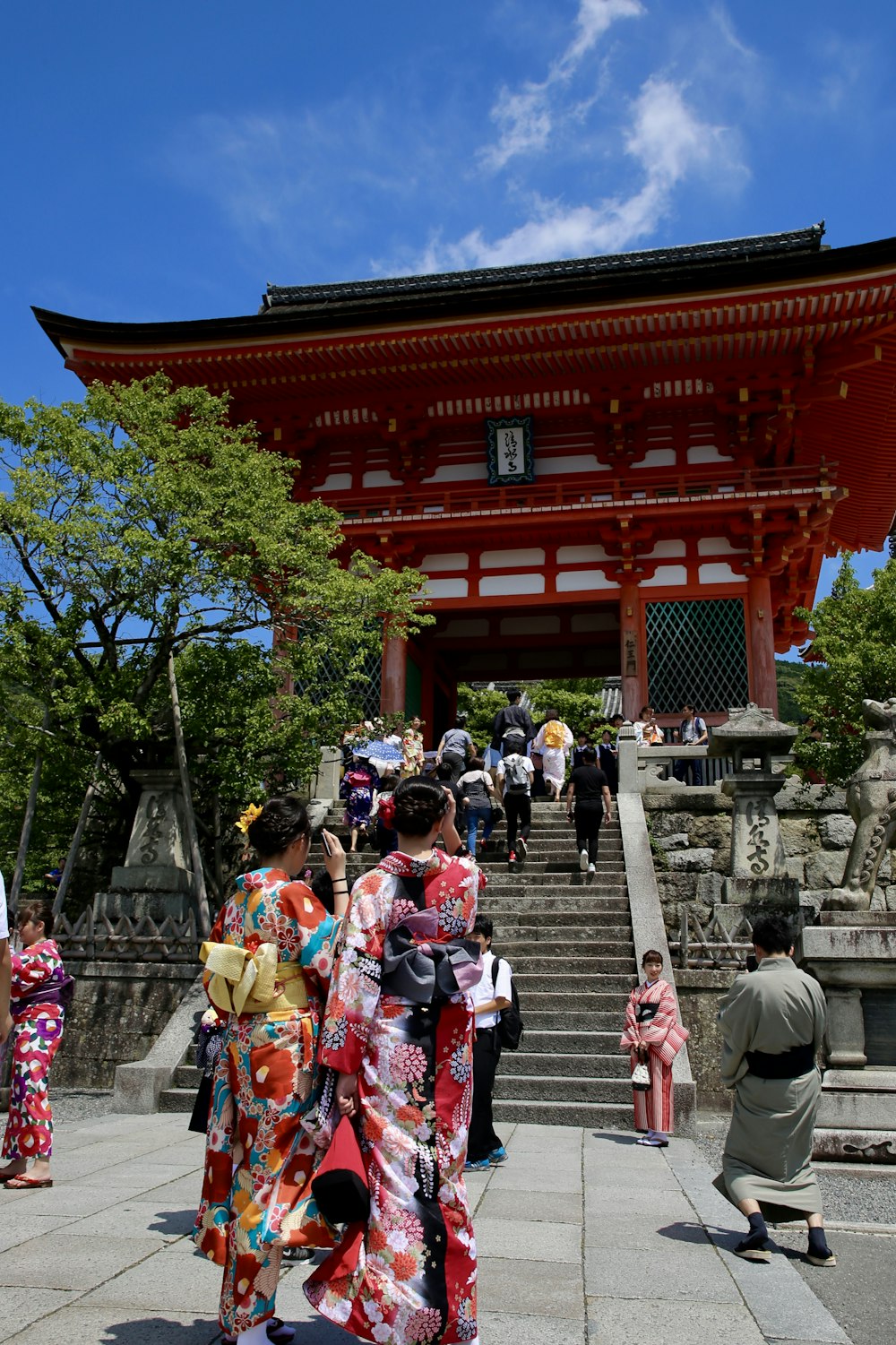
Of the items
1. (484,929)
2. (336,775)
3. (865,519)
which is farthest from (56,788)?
(865,519)

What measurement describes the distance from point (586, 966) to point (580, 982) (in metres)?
0.30

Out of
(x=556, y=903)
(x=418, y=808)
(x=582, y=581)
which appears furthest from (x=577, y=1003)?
(x=582, y=581)

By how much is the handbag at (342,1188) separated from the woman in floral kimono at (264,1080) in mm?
315

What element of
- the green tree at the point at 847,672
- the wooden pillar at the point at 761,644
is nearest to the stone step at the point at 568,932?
the green tree at the point at 847,672

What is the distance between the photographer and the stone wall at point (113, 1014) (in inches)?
352

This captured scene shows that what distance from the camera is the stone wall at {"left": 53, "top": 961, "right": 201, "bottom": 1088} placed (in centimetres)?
893

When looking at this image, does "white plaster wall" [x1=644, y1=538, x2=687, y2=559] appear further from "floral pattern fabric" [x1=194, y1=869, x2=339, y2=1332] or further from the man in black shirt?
"floral pattern fabric" [x1=194, y1=869, x2=339, y2=1332]

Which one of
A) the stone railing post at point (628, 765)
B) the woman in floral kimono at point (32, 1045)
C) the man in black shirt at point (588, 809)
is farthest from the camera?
the stone railing post at point (628, 765)

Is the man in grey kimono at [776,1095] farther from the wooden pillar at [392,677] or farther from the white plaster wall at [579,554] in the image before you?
the white plaster wall at [579,554]

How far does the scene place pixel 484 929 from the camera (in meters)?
5.92

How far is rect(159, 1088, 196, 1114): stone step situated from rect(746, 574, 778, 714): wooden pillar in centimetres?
1061

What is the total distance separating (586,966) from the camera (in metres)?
9.02

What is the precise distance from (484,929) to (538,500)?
12.1 metres

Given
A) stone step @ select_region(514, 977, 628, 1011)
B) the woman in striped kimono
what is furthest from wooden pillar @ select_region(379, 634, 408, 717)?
the woman in striped kimono
